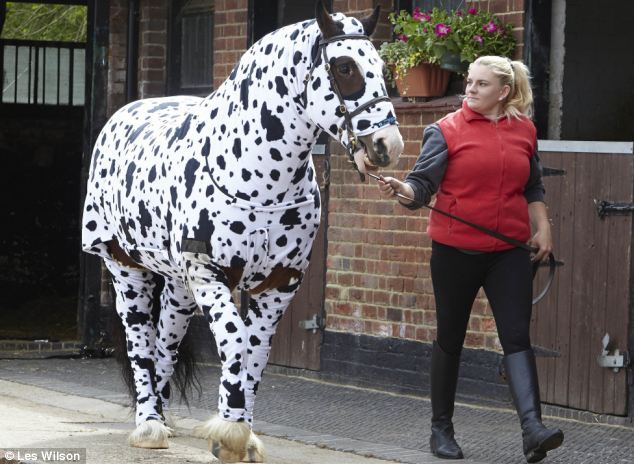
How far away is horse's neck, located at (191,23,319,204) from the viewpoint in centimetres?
625

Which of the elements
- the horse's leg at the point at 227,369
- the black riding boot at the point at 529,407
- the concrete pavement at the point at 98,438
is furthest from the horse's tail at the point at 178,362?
the black riding boot at the point at 529,407

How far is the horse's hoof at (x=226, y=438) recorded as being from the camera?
6191 millimetres

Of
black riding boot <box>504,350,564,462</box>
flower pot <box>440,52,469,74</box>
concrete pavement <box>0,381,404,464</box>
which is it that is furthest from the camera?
flower pot <box>440,52,469,74</box>

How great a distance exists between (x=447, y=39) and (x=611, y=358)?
2.15m

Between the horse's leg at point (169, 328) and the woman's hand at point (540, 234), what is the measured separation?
176 centimetres

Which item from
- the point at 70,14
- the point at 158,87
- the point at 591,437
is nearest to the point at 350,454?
the point at 591,437

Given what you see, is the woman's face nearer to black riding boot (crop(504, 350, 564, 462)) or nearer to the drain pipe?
black riding boot (crop(504, 350, 564, 462))

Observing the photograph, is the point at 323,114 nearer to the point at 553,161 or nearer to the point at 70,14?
the point at 553,161

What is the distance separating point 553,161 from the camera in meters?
8.42

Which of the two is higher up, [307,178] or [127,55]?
[127,55]

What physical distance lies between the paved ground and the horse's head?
1.81 m

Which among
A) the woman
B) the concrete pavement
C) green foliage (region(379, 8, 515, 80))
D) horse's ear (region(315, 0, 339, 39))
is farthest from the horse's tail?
green foliage (region(379, 8, 515, 80))

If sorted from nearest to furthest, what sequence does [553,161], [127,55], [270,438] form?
[270,438] < [553,161] < [127,55]

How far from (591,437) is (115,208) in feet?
9.20
